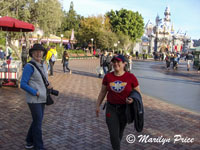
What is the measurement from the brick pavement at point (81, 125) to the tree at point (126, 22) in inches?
1891

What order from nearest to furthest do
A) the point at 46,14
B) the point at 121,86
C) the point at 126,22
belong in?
the point at 121,86 < the point at 46,14 < the point at 126,22

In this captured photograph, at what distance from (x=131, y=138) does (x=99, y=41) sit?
138 feet

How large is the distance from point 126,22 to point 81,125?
51370mm

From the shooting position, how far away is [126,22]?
179 feet

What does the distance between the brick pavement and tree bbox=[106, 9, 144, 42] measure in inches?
1891

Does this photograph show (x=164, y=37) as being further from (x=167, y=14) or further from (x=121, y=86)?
(x=121, y=86)

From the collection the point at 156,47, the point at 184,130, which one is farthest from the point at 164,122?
the point at 156,47

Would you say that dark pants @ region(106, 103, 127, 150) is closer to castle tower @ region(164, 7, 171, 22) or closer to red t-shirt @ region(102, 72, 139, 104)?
red t-shirt @ region(102, 72, 139, 104)

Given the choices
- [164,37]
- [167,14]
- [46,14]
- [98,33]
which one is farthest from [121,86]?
[167,14]

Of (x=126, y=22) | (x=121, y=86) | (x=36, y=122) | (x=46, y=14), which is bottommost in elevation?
(x=36, y=122)

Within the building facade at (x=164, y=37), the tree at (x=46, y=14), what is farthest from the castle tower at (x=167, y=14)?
the tree at (x=46, y=14)

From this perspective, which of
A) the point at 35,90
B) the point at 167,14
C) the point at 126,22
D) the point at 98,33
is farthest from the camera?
the point at 167,14

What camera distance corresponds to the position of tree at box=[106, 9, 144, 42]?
180 ft

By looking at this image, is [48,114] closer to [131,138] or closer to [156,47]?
[131,138]
